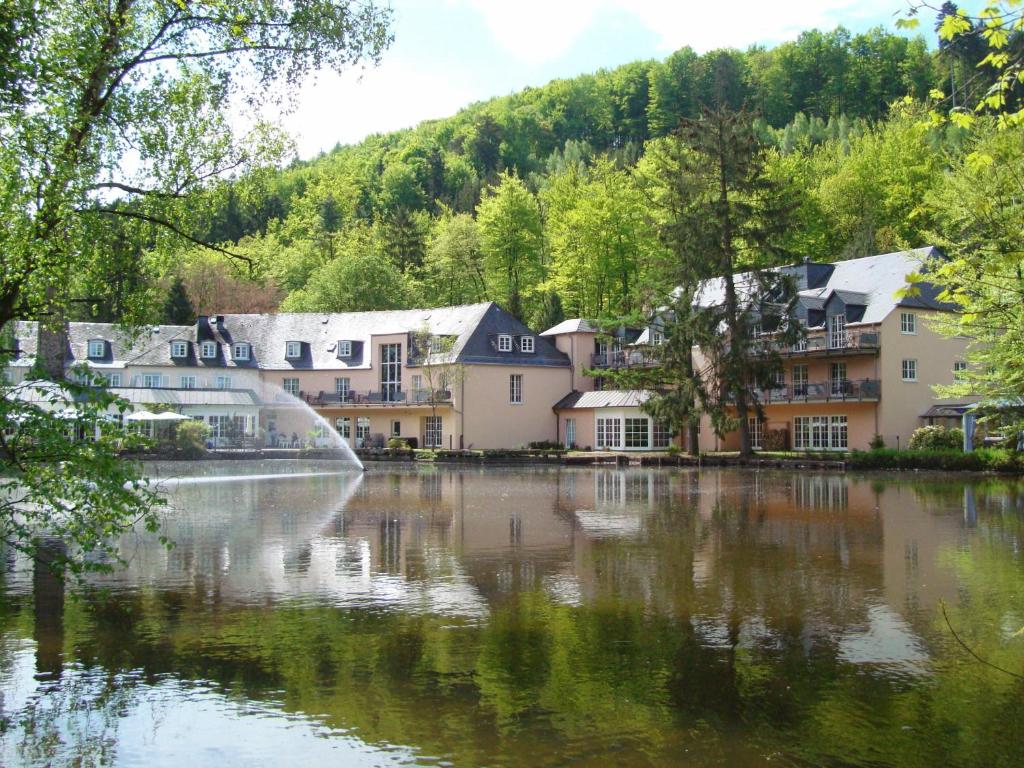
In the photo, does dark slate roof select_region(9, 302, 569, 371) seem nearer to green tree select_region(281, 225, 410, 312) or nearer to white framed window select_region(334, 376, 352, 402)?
white framed window select_region(334, 376, 352, 402)

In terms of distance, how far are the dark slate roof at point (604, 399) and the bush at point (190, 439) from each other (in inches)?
799

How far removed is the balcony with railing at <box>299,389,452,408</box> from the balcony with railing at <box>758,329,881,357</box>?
65.4 ft

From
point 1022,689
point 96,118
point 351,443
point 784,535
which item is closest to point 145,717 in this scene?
point 96,118

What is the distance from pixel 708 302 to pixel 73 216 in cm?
4792

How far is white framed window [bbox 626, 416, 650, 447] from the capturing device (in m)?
53.6

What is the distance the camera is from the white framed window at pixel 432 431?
5753cm

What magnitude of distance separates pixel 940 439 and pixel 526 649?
35.6 meters

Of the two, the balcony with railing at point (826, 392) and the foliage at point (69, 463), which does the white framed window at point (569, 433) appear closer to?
the balcony with railing at point (826, 392)

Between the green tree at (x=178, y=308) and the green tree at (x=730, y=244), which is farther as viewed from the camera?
the green tree at (x=178, y=308)

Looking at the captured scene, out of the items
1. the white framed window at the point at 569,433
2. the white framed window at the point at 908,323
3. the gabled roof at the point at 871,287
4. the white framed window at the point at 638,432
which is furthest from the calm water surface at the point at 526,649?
the white framed window at the point at 569,433

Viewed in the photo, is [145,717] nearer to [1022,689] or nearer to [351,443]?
[1022,689]

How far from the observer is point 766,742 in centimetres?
712

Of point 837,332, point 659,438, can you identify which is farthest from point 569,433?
point 837,332

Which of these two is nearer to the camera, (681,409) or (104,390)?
(104,390)
